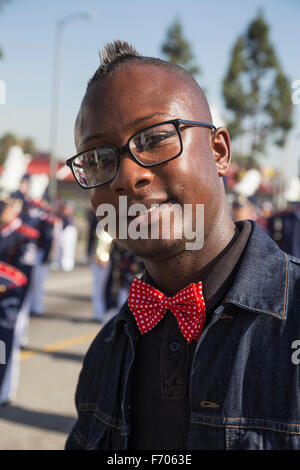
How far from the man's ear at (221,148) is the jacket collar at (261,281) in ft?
0.76

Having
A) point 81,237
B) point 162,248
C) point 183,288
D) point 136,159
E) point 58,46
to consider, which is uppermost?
point 58,46

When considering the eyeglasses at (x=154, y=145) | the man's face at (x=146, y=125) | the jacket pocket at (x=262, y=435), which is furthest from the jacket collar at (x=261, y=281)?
the eyeglasses at (x=154, y=145)

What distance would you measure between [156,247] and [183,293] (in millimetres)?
182

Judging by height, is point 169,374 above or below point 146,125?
below

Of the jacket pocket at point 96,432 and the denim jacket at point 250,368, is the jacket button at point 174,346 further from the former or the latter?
the jacket pocket at point 96,432

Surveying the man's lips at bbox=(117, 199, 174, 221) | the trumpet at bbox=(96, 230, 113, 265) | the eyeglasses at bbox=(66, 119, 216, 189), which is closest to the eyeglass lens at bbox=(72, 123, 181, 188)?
the eyeglasses at bbox=(66, 119, 216, 189)

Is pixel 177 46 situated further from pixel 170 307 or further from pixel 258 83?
pixel 170 307

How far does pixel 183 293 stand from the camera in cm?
140

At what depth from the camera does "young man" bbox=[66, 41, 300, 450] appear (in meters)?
1.21

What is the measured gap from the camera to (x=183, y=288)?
1439 millimetres

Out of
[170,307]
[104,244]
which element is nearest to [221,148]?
[170,307]
